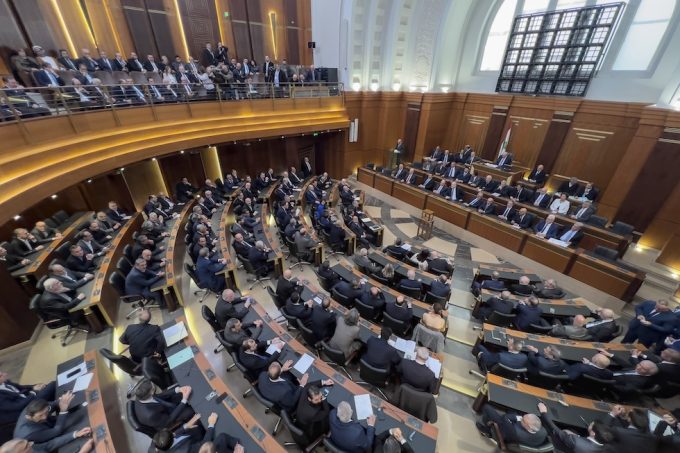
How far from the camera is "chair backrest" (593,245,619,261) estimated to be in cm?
645

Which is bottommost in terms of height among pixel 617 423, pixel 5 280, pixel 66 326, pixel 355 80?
pixel 66 326

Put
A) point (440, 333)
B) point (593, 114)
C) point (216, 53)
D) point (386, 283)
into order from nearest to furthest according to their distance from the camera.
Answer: point (440, 333), point (386, 283), point (593, 114), point (216, 53)

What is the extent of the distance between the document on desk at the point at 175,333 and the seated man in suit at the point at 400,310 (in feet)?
10.9

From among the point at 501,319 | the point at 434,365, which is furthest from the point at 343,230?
the point at 434,365

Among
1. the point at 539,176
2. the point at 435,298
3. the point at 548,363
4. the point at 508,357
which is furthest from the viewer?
the point at 539,176

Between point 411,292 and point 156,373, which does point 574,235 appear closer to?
point 411,292

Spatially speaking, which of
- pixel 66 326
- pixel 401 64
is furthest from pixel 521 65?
pixel 66 326

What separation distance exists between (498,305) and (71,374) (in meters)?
6.80

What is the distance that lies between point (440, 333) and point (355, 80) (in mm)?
12923

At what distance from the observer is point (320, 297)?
5227 mm

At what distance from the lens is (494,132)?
41.2ft

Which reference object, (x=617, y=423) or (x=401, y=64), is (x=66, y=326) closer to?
(x=617, y=423)

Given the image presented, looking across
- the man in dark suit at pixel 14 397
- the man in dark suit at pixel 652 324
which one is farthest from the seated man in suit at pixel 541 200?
the man in dark suit at pixel 14 397

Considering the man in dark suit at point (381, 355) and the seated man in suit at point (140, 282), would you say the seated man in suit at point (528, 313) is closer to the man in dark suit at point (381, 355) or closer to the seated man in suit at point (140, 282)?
the man in dark suit at point (381, 355)
